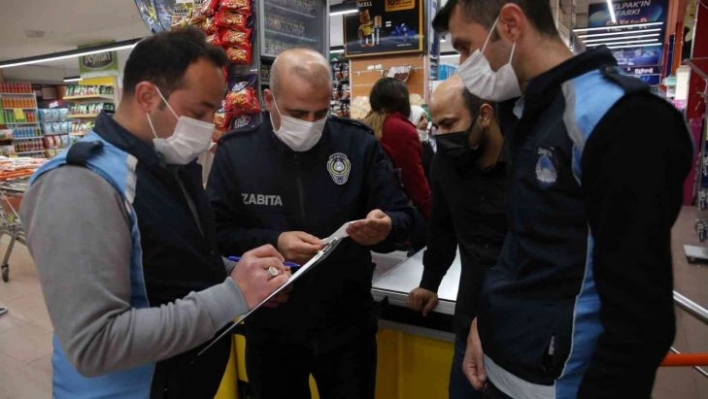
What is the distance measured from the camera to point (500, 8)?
1125 mm

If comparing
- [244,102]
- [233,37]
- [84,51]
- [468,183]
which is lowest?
[468,183]

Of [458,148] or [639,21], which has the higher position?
[639,21]

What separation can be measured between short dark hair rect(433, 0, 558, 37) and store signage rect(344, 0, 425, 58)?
13.6ft

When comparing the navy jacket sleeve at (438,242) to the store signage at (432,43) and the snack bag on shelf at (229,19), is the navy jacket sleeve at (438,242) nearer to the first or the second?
the snack bag on shelf at (229,19)

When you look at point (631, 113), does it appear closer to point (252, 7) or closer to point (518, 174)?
point (518, 174)

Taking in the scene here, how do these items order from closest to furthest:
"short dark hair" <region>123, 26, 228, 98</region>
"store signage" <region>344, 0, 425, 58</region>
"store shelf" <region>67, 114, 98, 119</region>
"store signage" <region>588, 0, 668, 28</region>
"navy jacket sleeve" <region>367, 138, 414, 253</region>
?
"short dark hair" <region>123, 26, 228, 98</region> < "navy jacket sleeve" <region>367, 138, 414, 253</region> < "store signage" <region>344, 0, 425, 58</region> < "store signage" <region>588, 0, 668, 28</region> < "store shelf" <region>67, 114, 98, 119</region>

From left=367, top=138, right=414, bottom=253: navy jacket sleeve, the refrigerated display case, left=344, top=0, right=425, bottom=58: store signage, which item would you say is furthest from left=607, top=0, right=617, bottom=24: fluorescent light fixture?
left=367, top=138, right=414, bottom=253: navy jacket sleeve

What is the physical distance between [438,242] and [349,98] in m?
4.94

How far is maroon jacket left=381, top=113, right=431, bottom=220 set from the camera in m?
3.46

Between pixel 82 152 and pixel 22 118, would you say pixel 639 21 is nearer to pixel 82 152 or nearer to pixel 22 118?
pixel 82 152

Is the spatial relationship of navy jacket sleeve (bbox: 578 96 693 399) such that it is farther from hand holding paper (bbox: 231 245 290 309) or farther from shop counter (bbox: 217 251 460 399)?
shop counter (bbox: 217 251 460 399)

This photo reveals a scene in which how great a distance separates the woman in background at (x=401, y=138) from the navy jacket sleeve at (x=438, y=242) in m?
1.43

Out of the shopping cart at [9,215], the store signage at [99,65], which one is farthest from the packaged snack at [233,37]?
the store signage at [99,65]

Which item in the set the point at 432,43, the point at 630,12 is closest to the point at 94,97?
the point at 432,43
